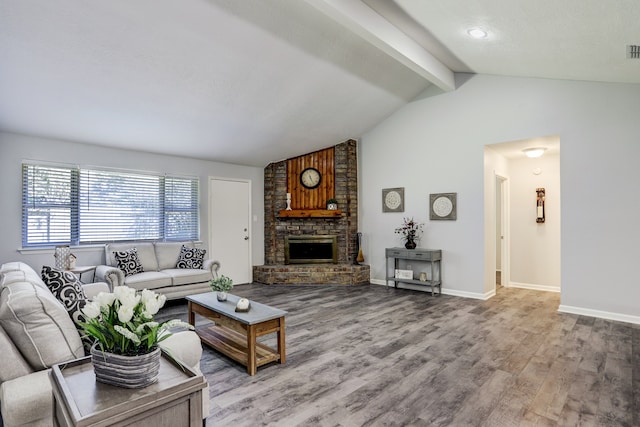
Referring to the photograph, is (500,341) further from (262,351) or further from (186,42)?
(186,42)

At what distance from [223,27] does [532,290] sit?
20.3ft

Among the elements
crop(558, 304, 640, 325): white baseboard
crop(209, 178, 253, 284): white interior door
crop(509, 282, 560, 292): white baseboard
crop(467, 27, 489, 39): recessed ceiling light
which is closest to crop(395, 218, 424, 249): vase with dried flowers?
crop(509, 282, 560, 292): white baseboard

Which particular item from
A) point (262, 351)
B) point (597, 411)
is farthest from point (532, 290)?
point (262, 351)

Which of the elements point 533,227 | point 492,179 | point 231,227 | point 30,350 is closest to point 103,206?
point 231,227

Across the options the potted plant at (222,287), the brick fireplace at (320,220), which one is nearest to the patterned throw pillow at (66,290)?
the potted plant at (222,287)

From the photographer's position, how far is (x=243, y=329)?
2816 millimetres

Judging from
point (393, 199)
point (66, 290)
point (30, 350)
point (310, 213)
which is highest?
point (393, 199)

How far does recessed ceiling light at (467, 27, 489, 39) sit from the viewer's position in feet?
11.6

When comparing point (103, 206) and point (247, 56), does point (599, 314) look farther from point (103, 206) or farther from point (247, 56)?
point (103, 206)

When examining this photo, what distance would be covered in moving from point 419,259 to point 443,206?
96 centimetres

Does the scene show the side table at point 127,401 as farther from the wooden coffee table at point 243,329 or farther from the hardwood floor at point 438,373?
the wooden coffee table at point 243,329

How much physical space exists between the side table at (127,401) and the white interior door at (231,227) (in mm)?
5072

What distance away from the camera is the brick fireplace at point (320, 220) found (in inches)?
266

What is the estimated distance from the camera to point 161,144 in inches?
207
